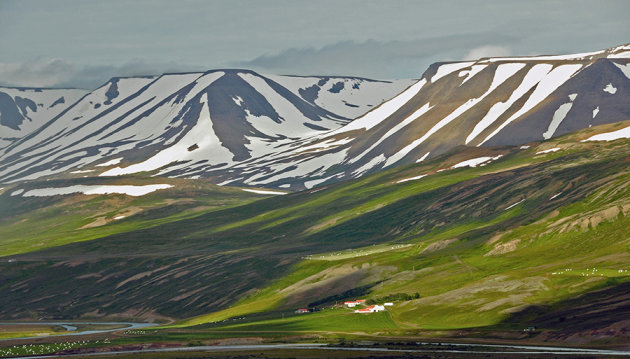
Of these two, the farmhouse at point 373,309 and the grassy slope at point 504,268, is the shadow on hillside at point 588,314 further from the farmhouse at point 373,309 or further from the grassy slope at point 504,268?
the farmhouse at point 373,309

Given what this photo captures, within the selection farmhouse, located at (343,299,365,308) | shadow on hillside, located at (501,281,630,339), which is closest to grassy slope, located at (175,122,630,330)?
shadow on hillside, located at (501,281,630,339)

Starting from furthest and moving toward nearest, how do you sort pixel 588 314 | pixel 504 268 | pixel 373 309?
pixel 504 268 → pixel 373 309 → pixel 588 314

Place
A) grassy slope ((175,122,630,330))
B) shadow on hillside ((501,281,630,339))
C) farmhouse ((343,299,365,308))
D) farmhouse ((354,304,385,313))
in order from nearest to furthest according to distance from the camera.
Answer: shadow on hillside ((501,281,630,339)) < grassy slope ((175,122,630,330)) < farmhouse ((354,304,385,313)) < farmhouse ((343,299,365,308))

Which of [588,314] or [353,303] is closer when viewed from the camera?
[588,314]

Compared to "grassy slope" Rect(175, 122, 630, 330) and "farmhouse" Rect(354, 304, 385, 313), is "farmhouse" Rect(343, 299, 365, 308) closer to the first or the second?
"grassy slope" Rect(175, 122, 630, 330)

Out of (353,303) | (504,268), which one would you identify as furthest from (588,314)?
(353,303)

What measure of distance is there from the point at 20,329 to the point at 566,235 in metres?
96.9

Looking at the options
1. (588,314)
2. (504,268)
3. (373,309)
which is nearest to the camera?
(588,314)

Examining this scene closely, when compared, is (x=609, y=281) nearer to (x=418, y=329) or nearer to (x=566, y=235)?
(x=418, y=329)

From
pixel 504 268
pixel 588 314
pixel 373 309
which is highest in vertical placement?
pixel 588 314

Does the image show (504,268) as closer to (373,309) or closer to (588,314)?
(373,309)

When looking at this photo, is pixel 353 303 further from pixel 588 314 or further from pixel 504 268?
pixel 588 314

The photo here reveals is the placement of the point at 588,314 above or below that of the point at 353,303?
above

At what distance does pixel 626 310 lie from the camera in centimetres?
11819
